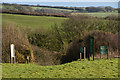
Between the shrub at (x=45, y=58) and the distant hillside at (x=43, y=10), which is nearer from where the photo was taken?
the shrub at (x=45, y=58)

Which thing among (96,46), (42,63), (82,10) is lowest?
(42,63)

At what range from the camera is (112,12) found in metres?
34.8

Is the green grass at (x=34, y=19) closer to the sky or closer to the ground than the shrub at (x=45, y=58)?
closer to the sky

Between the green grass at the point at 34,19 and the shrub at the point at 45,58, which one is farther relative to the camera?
the green grass at the point at 34,19

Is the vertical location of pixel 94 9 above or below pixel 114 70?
above

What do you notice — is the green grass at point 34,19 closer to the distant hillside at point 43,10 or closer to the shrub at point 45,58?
the distant hillside at point 43,10

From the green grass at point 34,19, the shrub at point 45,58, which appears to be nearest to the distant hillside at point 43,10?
the green grass at point 34,19

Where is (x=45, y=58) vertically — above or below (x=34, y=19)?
below

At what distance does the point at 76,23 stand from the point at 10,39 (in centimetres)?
1473

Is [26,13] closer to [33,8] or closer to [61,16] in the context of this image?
[33,8]

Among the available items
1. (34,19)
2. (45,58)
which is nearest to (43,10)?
(34,19)

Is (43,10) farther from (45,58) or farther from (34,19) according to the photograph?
(45,58)

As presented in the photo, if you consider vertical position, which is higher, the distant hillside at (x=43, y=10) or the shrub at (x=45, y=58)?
the distant hillside at (x=43, y=10)

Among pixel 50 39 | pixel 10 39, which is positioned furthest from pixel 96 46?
pixel 50 39
